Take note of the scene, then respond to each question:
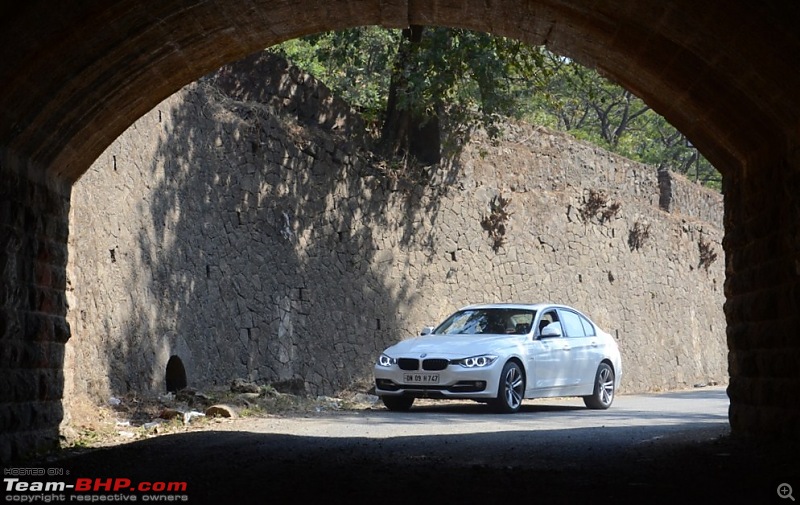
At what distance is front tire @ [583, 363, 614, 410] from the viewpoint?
17188 millimetres

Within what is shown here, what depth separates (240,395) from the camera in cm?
1492

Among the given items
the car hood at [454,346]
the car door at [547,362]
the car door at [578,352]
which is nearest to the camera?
the car hood at [454,346]

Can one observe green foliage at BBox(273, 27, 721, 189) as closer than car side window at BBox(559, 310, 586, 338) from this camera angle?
Yes

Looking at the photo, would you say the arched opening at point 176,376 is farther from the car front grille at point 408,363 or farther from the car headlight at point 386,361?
the car front grille at point 408,363

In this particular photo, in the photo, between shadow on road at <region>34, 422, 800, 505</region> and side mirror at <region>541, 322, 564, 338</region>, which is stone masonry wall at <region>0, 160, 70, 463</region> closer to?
shadow on road at <region>34, 422, 800, 505</region>

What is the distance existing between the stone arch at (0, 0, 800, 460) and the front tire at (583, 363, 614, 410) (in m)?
6.85

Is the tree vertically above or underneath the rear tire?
above

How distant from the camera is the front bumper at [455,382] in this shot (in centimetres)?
1471

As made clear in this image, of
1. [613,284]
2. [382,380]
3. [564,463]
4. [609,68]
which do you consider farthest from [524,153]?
[564,463]

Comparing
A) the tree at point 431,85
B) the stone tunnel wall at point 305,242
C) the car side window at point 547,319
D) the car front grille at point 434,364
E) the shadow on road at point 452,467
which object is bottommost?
the shadow on road at point 452,467

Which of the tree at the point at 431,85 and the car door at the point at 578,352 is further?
the tree at the point at 431,85

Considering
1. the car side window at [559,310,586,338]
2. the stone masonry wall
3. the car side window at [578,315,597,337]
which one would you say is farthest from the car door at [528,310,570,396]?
the stone masonry wall

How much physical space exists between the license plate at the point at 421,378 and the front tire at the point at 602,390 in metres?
3.29

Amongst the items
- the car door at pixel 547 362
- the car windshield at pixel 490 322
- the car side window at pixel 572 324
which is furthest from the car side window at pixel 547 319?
the car windshield at pixel 490 322
